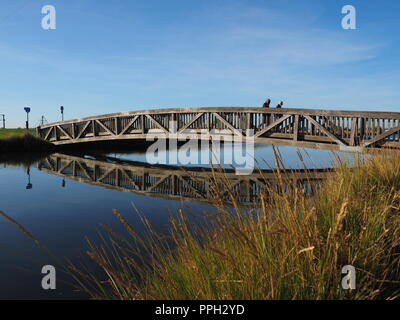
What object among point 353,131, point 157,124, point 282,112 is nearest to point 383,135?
point 353,131

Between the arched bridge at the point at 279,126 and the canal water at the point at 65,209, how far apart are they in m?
4.65

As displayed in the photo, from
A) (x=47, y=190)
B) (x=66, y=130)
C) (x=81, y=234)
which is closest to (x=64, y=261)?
(x=81, y=234)

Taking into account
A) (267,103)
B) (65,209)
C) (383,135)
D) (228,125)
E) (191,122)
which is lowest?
(65,209)

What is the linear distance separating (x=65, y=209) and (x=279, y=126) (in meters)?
10.2

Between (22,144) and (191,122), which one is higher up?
(191,122)

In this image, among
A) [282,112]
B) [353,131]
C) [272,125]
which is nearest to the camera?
[353,131]

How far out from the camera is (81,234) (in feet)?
14.8

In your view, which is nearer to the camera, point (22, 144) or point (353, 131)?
point (353, 131)

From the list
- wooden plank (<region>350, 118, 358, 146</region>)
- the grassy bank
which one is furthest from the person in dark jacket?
the grassy bank

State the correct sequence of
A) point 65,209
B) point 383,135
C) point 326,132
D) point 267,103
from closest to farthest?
point 65,209 < point 383,135 < point 326,132 < point 267,103

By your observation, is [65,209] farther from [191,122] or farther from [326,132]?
[191,122]

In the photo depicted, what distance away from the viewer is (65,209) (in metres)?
6.09
